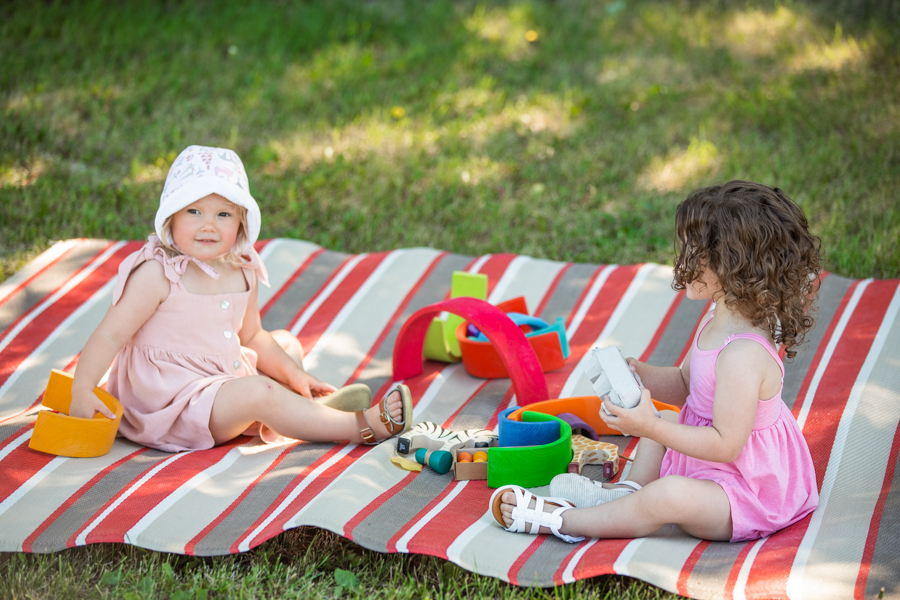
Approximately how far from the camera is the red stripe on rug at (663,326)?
317 centimetres

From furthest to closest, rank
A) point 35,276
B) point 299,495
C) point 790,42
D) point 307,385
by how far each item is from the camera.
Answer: point 790,42 < point 35,276 < point 307,385 < point 299,495

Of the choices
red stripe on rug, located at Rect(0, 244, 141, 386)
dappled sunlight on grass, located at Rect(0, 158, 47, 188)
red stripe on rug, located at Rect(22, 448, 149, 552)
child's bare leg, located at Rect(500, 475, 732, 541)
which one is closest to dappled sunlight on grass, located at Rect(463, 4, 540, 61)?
dappled sunlight on grass, located at Rect(0, 158, 47, 188)

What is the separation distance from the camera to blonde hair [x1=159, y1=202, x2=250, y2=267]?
262 centimetres

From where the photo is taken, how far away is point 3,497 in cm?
226

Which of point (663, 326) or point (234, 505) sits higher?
point (234, 505)

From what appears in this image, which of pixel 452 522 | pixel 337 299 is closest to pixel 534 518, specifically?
pixel 452 522

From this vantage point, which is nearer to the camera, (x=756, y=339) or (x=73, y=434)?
(x=756, y=339)

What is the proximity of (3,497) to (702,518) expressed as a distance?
6.29ft

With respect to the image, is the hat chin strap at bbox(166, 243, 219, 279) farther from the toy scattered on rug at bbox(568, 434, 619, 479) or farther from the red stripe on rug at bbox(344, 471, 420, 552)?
the toy scattered on rug at bbox(568, 434, 619, 479)

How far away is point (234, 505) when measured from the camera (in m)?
2.24

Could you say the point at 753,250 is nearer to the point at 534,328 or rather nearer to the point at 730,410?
the point at 730,410

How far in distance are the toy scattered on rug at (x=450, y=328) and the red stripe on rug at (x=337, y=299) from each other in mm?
478

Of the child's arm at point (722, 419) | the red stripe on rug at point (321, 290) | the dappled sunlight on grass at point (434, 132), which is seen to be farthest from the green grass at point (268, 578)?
the dappled sunlight on grass at point (434, 132)

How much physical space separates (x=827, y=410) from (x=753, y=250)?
0.95 metres
